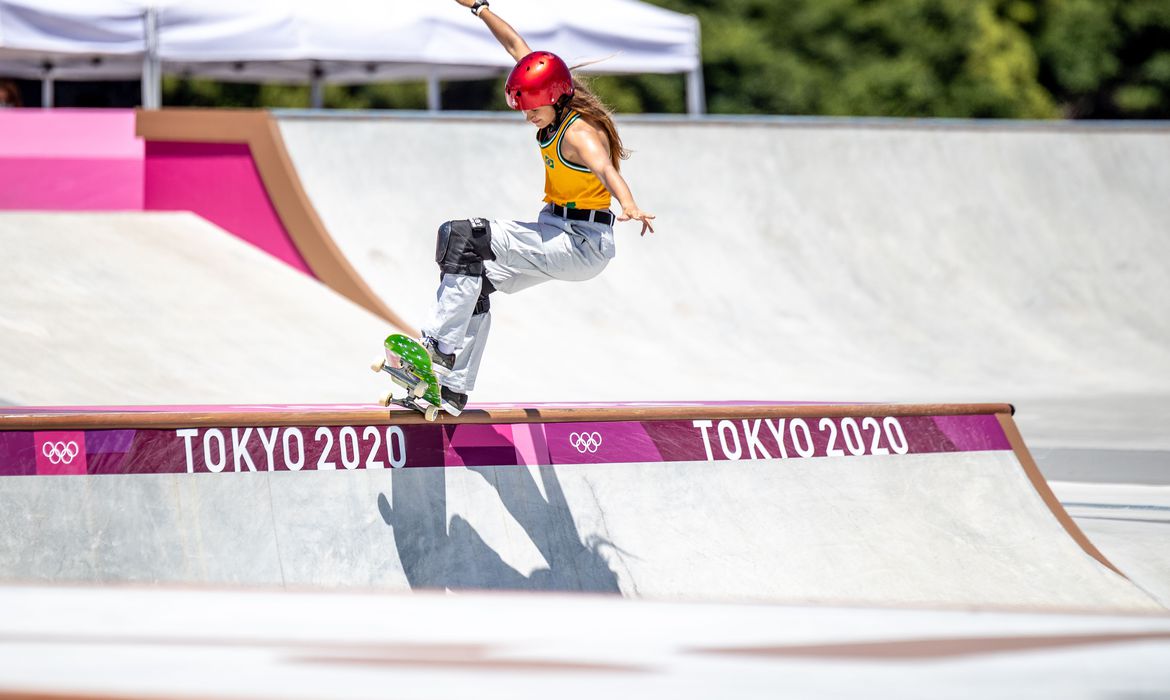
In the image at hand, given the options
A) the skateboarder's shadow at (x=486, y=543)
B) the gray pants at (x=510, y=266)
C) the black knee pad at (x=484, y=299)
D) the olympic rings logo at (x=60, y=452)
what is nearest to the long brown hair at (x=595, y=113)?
the gray pants at (x=510, y=266)

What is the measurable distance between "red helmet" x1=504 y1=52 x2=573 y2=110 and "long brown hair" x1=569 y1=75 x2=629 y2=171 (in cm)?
10

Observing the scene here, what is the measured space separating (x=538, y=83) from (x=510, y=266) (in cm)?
83

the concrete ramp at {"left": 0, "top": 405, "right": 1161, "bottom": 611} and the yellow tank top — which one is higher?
the yellow tank top

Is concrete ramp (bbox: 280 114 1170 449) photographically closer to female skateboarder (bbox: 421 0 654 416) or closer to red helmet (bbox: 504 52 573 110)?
female skateboarder (bbox: 421 0 654 416)

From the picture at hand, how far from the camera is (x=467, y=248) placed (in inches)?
215

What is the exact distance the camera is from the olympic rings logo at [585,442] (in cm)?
577

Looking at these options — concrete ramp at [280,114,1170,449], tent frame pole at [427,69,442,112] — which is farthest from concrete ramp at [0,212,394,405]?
tent frame pole at [427,69,442,112]

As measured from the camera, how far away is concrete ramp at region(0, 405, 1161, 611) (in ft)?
16.2

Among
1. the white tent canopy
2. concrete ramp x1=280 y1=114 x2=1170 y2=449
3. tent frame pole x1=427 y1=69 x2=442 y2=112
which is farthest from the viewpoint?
tent frame pole x1=427 y1=69 x2=442 y2=112

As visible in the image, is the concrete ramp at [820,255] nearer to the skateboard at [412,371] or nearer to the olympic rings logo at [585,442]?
the olympic rings logo at [585,442]

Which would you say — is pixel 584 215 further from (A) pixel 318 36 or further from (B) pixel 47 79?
(B) pixel 47 79

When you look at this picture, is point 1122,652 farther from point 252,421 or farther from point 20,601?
point 252,421

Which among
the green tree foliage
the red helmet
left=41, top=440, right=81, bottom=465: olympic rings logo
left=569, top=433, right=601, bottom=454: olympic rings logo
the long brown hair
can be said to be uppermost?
the red helmet

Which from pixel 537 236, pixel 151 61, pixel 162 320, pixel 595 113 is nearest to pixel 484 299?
pixel 537 236
